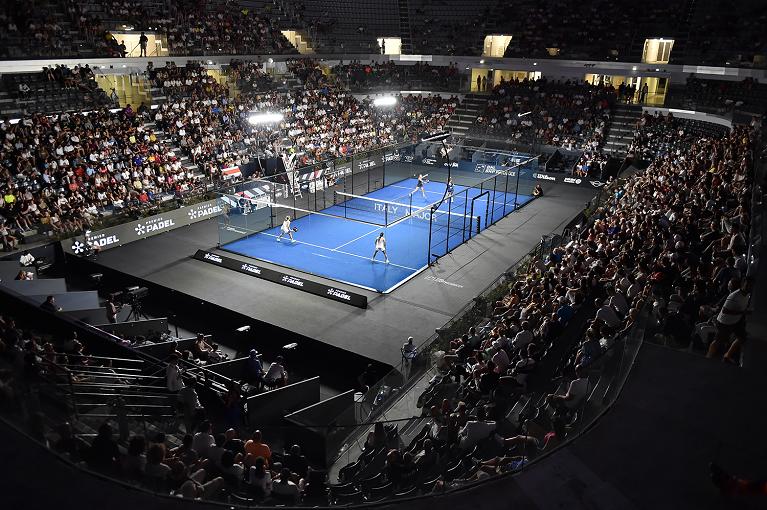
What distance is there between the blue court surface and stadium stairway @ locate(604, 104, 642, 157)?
10.7m

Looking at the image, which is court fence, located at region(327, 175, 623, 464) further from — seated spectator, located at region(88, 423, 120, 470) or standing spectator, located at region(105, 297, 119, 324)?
standing spectator, located at region(105, 297, 119, 324)

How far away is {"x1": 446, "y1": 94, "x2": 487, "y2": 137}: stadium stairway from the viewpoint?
43.7 metres

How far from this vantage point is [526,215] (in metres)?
28.5

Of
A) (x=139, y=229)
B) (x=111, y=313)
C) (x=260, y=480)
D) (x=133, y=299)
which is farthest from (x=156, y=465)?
(x=139, y=229)

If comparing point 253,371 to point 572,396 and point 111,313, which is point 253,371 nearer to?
point 111,313

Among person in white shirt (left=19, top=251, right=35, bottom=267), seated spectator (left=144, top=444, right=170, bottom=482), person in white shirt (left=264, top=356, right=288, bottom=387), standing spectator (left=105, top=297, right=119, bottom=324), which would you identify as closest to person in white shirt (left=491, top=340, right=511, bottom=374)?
person in white shirt (left=264, top=356, right=288, bottom=387)

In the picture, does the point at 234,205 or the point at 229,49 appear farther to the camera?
the point at 229,49

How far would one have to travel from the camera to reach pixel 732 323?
9.55 metres

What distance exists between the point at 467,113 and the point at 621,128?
11.4 m

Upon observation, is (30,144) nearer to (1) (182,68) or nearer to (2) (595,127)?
(1) (182,68)

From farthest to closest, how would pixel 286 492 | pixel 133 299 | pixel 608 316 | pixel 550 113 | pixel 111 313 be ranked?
pixel 550 113 < pixel 133 299 < pixel 111 313 < pixel 608 316 < pixel 286 492

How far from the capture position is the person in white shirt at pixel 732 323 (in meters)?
9.38

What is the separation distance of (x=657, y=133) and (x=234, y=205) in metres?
25.0

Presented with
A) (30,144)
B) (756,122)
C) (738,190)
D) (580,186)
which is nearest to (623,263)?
(738,190)
